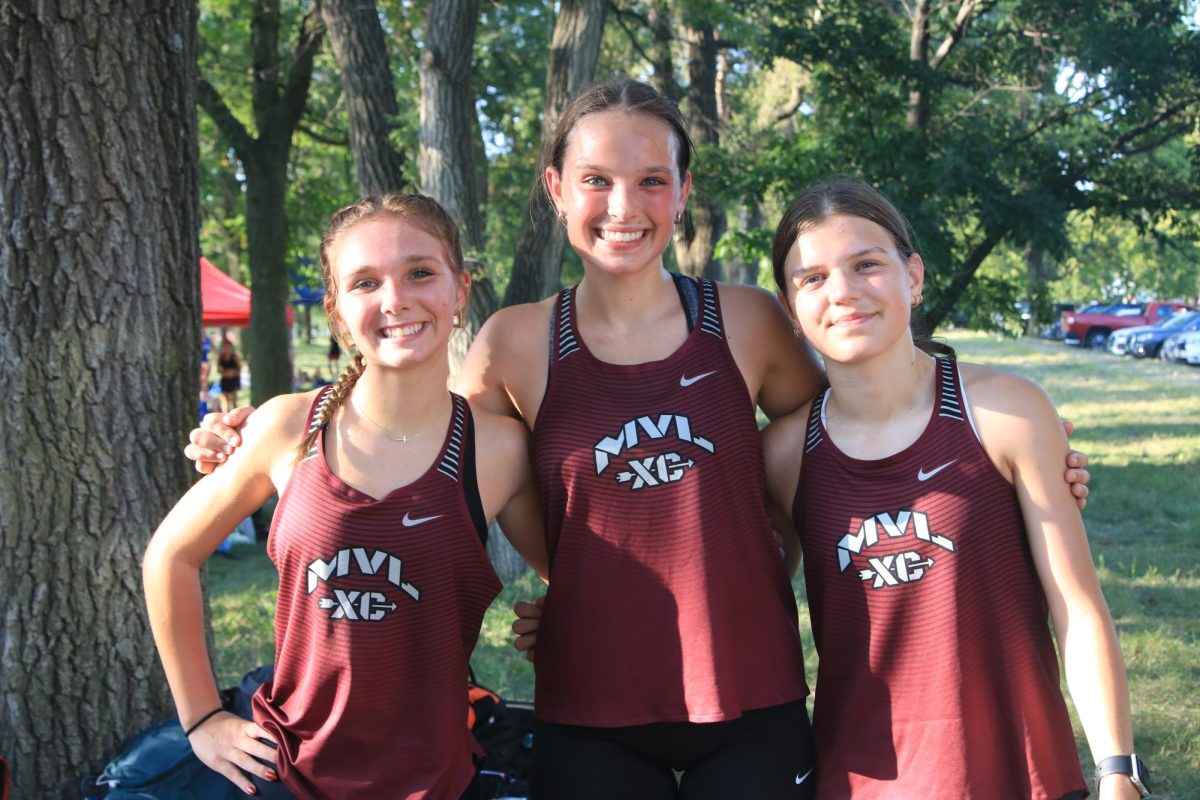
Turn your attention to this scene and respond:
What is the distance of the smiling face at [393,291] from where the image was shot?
235 centimetres

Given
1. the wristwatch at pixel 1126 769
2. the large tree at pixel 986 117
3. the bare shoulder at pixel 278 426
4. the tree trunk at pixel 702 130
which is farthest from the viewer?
the tree trunk at pixel 702 130

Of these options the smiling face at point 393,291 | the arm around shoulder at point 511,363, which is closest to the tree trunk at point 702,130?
the arm around shoulder at point 511,363

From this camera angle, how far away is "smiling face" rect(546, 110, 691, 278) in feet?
8.27

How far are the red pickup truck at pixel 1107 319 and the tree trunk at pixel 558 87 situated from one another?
3613 cm

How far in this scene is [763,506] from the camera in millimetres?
2500

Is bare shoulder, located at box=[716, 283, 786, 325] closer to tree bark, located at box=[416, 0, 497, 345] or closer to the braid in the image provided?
the braid

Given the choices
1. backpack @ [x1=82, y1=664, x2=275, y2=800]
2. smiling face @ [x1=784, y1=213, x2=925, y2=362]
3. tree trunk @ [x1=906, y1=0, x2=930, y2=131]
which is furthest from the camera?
tree trunk @ [x1=906, y1=0, x2=930, y2=131]

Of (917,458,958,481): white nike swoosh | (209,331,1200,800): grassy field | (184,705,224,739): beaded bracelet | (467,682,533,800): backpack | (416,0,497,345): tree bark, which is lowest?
(209,331,1200,800): grassy field

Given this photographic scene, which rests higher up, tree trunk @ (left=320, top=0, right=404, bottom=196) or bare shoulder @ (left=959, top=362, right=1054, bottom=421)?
tree trunk @ (left=320, top=0, right=404, bottom=196)

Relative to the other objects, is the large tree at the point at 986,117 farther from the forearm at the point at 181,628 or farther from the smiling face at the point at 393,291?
the forearm at the point at 181,628

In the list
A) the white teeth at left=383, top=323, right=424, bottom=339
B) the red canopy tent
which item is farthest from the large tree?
the red canopy tent

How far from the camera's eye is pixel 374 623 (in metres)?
2.32

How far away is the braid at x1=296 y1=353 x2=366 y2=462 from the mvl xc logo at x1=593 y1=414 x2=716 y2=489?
602 mm

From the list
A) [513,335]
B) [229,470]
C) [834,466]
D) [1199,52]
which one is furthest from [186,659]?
[1199,52]
